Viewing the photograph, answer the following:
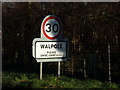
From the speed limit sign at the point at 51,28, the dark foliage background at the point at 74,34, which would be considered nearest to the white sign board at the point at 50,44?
the speed limit sign at the point at 51,28

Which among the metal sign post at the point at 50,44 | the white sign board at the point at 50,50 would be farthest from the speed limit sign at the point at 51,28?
the white sign board at the point at 50,50

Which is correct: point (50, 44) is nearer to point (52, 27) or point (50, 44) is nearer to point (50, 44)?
point (50, 44)

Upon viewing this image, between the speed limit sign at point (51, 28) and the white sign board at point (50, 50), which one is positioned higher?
the speed limit sign at point (51, 28)

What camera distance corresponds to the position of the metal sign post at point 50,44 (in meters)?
7.13

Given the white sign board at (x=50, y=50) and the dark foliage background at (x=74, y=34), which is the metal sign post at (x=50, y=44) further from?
the dark foliage background at (x=74, y=34)

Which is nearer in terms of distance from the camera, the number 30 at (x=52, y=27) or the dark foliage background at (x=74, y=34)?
the number 30 at (x=52, y=27)

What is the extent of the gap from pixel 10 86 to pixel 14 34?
904cm

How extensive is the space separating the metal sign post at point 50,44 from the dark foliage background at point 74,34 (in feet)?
6.14

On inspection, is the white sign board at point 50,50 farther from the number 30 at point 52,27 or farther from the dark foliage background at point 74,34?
the dark foliage background at point 74,34

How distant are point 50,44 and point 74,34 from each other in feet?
17.9

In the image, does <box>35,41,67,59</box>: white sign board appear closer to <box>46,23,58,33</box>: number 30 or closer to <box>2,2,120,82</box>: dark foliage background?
<box>46,23,58,33</box>: number 30

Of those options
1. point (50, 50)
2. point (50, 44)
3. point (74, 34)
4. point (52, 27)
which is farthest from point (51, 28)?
point (74, 34)

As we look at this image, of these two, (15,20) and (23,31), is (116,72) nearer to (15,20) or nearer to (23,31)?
(23,31)

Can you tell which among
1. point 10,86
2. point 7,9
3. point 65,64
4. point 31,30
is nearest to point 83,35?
point 65,64
